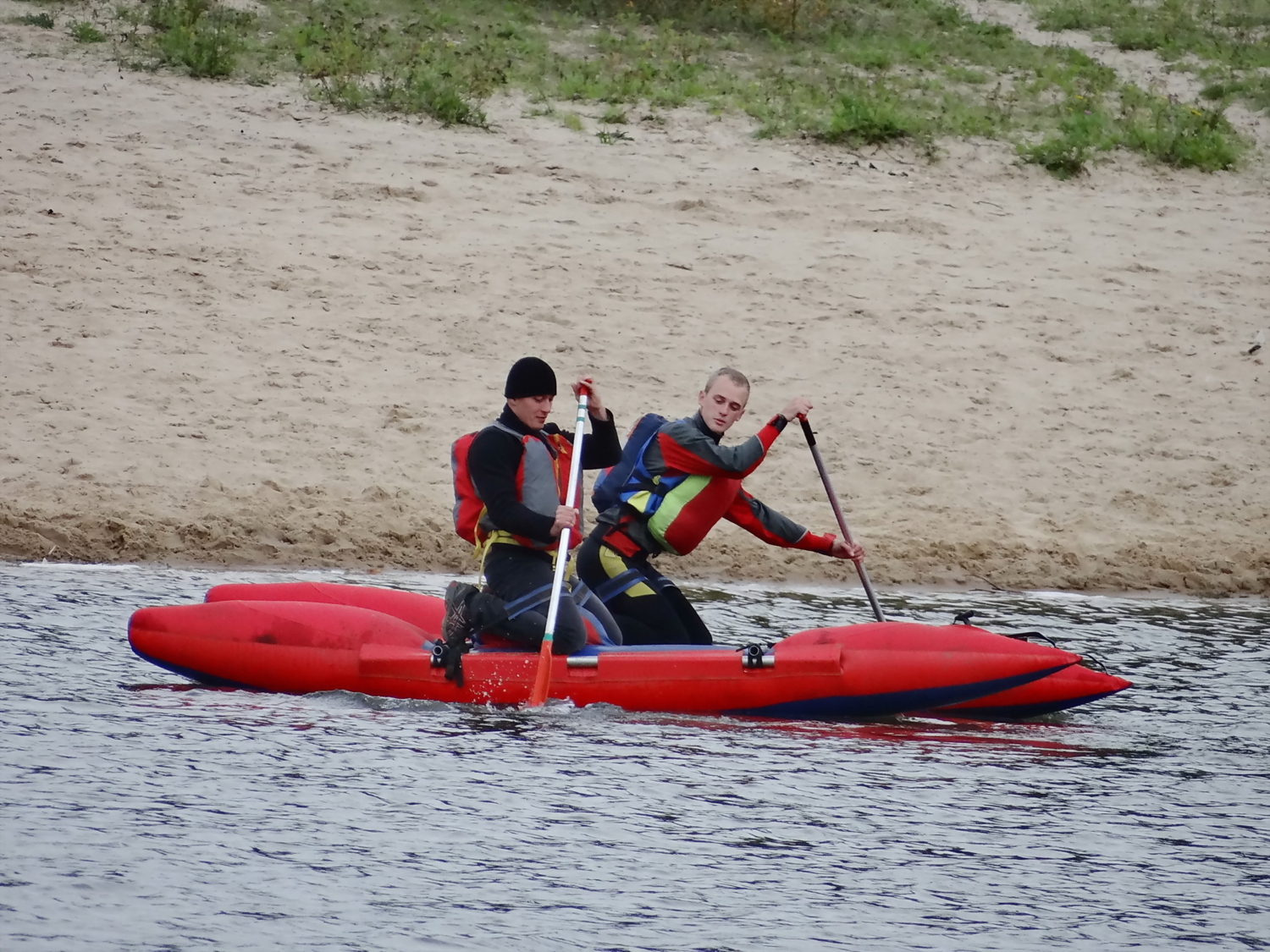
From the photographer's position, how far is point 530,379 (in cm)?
644

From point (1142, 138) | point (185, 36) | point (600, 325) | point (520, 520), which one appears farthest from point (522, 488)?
point (1142, 138)

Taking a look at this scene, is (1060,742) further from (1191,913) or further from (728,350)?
(728,350)

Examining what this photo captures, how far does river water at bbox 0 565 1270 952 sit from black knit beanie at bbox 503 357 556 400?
46.6 inches

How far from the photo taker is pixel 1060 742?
6.52 m

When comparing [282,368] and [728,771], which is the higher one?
[282,368]

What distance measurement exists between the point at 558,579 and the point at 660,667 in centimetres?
50

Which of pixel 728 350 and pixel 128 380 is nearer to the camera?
pixel 128 380

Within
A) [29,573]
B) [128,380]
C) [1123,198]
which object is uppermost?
[1123,198]

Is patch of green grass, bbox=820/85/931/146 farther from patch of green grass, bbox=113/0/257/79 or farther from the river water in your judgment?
the river water

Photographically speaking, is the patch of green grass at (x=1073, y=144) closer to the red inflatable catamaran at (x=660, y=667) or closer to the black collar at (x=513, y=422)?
the red inflatable catamaran at (x=660, y=667)

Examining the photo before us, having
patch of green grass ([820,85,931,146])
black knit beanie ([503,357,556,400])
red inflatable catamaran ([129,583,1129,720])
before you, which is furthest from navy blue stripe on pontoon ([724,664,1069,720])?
patch of green grass ([820,85,931,146])

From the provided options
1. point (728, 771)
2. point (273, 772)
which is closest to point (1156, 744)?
point (728, 771)

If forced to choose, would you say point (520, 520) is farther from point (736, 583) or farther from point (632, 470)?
point (736, 583)

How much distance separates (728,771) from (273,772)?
1497mm
